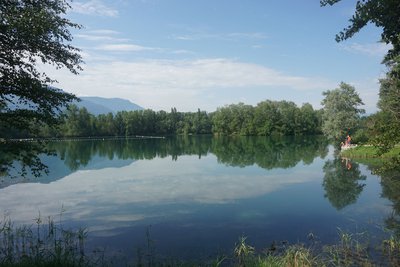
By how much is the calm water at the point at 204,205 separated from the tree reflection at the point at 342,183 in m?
0.08

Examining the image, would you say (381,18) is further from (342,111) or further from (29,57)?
(342,111)

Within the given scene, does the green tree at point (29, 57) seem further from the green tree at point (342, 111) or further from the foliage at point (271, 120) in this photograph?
the foliage at point (271, 120)

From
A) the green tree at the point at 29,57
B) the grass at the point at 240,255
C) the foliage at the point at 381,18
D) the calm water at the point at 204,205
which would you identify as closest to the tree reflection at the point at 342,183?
the calm water at the point at 204,205

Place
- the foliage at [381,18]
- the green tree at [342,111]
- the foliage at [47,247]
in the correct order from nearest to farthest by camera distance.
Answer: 1. the foliage at [381,18]
2. the foliage at [47,247]
3. the green tree at [342,111]

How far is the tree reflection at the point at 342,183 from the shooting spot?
25.5m

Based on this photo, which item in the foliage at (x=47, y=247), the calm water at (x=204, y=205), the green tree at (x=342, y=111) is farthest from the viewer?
the green tree at (x=342, y=111)

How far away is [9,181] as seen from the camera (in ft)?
115

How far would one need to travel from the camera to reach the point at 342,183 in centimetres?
3161

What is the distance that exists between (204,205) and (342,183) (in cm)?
1537

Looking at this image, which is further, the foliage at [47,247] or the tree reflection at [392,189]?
the foliage at [47,247]

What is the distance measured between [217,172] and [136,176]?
9.74 meters

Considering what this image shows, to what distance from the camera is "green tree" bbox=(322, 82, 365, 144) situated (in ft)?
211

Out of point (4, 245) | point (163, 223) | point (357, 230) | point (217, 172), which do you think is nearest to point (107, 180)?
point (217, 172)

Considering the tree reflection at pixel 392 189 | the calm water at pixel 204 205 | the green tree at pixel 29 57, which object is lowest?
the calm water at pixel 204 205
